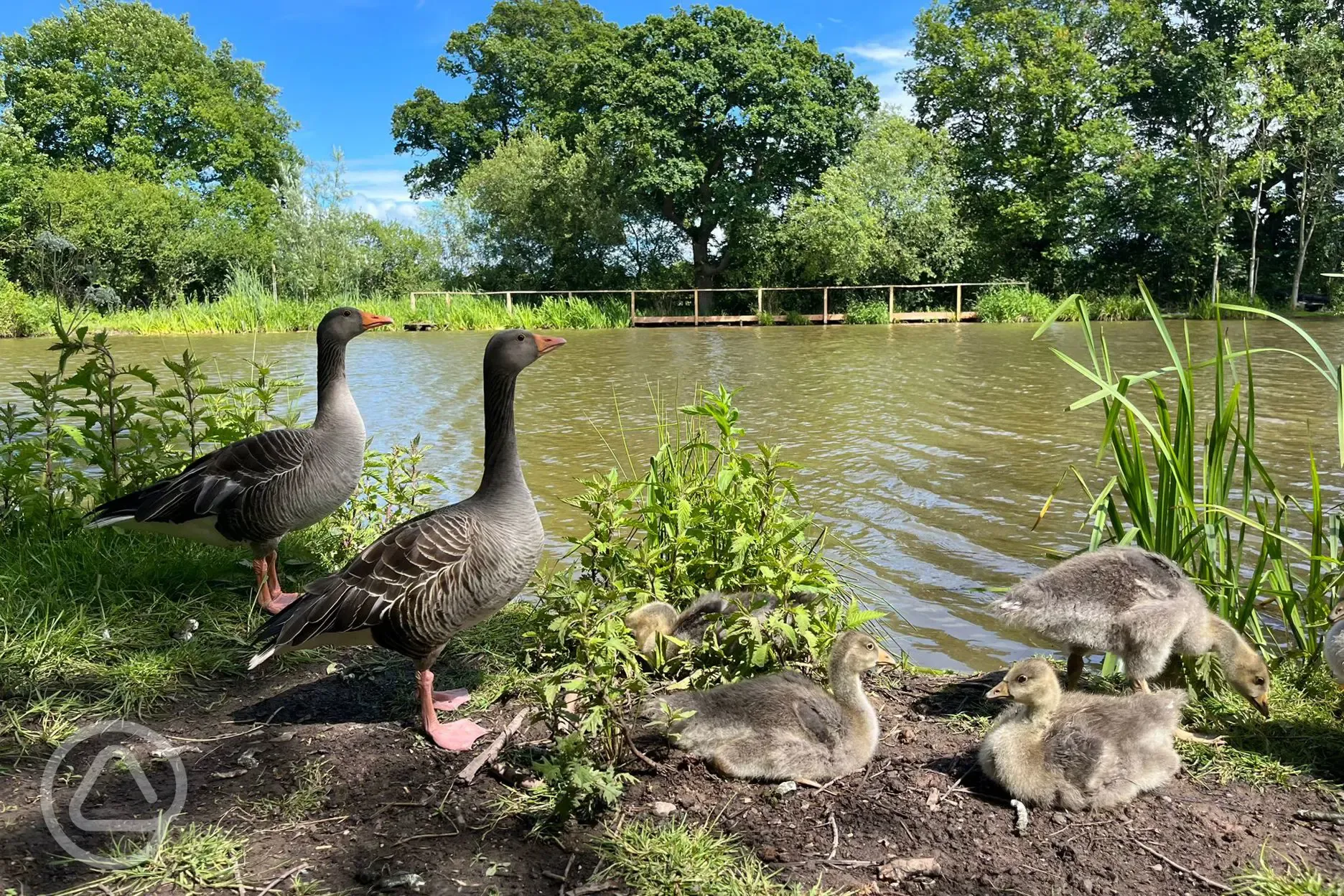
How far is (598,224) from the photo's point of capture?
4434 centimetres

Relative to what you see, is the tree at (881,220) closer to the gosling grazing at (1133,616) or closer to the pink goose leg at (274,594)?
the pink goose leg at (274,594)

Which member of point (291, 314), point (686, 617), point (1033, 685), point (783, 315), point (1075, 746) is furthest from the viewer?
point (783, 315)

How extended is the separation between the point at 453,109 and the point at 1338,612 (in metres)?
70.4

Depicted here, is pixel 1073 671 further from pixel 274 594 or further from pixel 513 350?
pixel 274 594

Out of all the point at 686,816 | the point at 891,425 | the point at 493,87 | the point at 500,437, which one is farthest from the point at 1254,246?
the point at 493,87

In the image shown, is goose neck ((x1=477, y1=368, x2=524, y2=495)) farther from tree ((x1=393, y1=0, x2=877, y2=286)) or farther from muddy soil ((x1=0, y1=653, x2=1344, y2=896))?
tree ((x1=393, y1=0, x2=877, y2=286))

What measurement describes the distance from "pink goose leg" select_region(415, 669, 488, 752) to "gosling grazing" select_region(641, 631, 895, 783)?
0.70 meters

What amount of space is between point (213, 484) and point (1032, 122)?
1882 inches

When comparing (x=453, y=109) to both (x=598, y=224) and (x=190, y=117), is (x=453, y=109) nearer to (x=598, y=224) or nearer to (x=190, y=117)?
(x=190, y=117)

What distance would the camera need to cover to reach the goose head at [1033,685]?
296 centimetres

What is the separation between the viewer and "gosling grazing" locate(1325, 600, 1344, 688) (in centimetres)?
320

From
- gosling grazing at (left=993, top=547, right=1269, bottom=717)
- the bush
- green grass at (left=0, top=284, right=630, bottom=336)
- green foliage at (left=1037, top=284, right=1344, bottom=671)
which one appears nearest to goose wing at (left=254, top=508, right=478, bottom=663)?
gosling grazing at (left=993, top=547, right=1269, bottom=717)

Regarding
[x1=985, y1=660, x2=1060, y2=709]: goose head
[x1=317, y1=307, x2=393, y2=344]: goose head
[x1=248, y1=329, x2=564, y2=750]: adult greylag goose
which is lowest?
[x1=985, y1=660, x2=1060, y2=709]: goose head

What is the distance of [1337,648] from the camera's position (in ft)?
10.6
